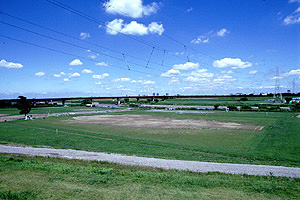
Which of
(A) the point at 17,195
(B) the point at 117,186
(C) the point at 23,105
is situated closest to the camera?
(A) the point at 17,195

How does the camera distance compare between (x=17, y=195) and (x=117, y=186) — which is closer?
(x=17, y=195)

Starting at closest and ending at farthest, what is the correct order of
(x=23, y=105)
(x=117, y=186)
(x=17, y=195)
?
(x=17, y=195)
(x=117, y=186)
(x=23, y=105)

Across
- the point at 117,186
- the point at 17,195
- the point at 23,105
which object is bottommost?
the point at 117,186

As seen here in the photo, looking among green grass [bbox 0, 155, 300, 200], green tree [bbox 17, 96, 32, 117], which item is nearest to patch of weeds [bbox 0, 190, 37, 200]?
green grass [bbox 0, 155, 300, 200]

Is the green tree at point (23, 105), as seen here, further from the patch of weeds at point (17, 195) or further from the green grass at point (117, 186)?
the patch of weeds at point (17, 195)

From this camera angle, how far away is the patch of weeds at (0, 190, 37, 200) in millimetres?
8945

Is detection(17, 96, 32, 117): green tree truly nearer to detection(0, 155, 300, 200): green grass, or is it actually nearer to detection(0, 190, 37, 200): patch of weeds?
detection(0, 155, 300, 200): green grass

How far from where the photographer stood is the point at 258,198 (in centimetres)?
1012

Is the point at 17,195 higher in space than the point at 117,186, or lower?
higher

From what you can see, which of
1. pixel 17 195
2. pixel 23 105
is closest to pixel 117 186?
pixel 17 195

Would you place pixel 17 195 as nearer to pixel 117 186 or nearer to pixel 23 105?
pixel 117 186

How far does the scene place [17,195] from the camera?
9094 mm

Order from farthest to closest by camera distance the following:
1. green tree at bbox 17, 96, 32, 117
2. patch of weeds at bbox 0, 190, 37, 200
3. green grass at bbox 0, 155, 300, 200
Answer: green tree at bbox 17, 96, 32, 117 < green grass at bbox 0, 155, 300, 200 < patch of weeds at bbox 0, 190, 37, 200

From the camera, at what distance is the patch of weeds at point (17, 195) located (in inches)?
A: 352
